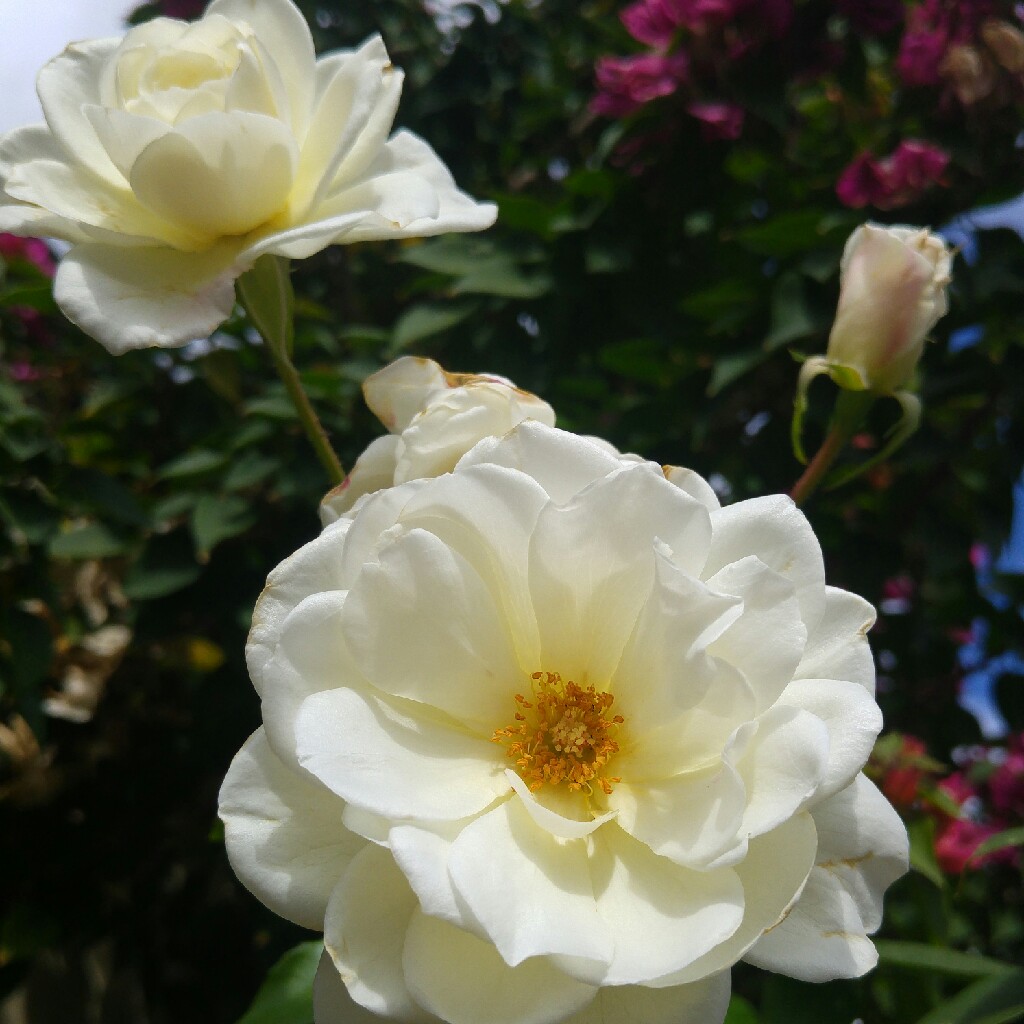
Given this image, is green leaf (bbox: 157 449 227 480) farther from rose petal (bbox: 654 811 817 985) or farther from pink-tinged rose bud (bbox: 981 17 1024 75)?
pink-tinged rose bud (bbox: 981 17 1024 75)

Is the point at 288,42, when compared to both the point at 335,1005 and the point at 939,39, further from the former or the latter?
the point at 939,39

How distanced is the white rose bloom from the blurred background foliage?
396 mm

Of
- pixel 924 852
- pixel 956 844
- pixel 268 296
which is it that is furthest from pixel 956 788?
pixel 268 296

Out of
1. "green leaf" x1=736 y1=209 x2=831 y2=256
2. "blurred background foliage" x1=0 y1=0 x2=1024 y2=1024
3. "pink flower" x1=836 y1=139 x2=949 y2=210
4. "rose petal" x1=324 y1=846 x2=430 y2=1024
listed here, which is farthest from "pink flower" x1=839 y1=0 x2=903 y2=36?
"rose petal" x1=324 y1=846 x2=430 y2=1024

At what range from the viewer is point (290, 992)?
895 millimetres

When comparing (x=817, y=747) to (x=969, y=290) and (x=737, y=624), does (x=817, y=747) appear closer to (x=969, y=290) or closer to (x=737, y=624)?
(x=737, y=624)

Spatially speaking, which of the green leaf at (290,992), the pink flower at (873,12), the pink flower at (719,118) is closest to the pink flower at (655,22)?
the pink flower at (719,118)

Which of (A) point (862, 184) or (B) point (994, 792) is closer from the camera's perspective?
(A) point (862, 184)

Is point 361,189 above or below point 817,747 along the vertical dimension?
above

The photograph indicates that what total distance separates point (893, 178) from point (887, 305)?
658 millimetres

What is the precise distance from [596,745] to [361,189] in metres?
0.48

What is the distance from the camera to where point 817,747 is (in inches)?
20.8

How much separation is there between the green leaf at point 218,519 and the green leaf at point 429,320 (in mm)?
309

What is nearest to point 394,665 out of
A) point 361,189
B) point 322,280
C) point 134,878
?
point 361,189
